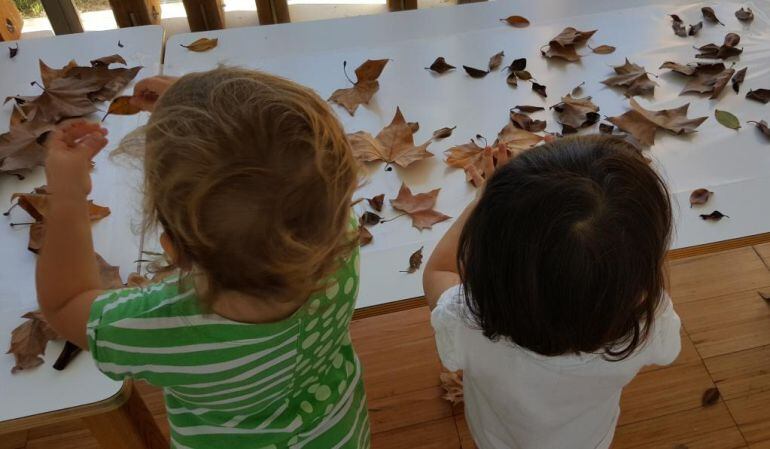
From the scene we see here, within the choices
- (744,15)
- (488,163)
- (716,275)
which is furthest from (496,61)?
(716,275)

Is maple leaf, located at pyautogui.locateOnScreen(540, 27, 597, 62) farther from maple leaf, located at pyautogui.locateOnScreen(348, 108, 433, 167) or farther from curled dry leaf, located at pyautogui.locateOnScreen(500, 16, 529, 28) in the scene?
maple leaf, located at pyautogui.locateOnScreen(348, 108, 433, 167)

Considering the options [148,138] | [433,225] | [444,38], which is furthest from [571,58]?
[148,138]

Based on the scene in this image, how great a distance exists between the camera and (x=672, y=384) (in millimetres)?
1628

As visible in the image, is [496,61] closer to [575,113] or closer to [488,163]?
[575,113]

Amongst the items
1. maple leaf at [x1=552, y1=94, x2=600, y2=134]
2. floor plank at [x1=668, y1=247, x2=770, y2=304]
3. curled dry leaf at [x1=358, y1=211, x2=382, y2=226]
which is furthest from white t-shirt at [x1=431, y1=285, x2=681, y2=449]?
floor plank at [x1=668, y1=247, x2=770, y2=304]

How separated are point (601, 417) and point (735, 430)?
2.36ft

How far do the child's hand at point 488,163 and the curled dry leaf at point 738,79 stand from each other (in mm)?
554

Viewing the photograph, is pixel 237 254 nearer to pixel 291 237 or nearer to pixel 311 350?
pixel 291 237

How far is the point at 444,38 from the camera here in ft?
4.74

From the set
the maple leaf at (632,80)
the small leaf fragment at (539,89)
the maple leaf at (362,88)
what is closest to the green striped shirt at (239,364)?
the maple leaf at (362,88)

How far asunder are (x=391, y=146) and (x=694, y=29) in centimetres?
79

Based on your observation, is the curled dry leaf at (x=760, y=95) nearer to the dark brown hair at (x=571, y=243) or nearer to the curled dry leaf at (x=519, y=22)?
the curled dry leaf at (x=519, y=22)

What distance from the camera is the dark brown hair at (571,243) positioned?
0.69 metres

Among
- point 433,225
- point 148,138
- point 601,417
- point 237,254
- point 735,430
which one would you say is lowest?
point 735,430
